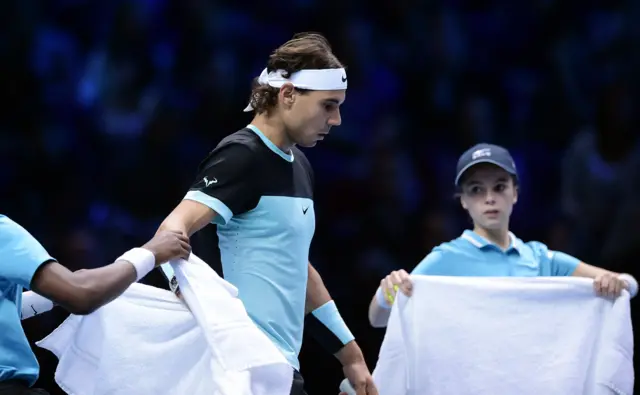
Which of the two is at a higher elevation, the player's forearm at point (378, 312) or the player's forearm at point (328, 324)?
the player's forearm at point (328, 324)

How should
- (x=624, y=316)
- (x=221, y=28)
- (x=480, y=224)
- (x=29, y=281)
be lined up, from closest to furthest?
(x=29, y=281)
(x=624, y=316)
(x=480, y=224)
(x=221, y=28)

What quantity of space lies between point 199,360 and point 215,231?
1.25 ft

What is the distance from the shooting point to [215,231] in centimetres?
298

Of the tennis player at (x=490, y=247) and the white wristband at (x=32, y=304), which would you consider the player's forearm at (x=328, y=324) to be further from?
the white wristband at (x=32, y=304)

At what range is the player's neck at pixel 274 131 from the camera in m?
2.98

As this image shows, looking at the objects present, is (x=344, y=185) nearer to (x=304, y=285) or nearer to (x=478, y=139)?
(x=478, y=139)

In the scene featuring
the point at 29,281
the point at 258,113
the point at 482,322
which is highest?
the point at 258,113

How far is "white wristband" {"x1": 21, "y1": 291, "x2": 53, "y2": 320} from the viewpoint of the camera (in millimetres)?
2840

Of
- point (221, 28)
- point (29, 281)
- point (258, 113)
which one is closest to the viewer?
point (29, 281)

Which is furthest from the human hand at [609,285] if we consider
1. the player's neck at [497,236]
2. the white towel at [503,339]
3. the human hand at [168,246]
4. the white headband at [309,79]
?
the human hand at [168,246]

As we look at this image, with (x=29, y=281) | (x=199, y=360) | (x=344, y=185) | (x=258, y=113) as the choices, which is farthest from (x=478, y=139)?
(x=29, y=281)

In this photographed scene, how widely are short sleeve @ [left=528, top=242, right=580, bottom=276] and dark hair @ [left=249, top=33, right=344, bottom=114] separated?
1.36m

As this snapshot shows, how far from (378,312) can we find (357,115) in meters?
2.30

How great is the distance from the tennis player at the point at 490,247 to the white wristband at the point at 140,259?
1438 millimetres
